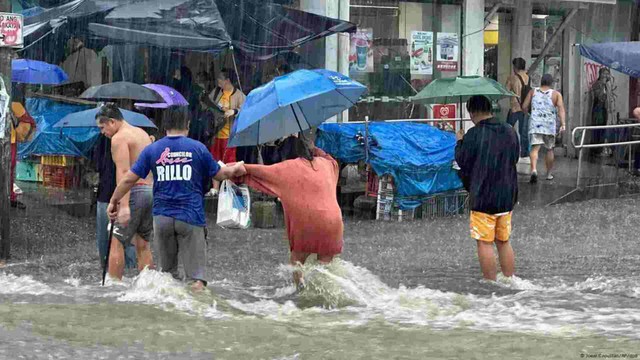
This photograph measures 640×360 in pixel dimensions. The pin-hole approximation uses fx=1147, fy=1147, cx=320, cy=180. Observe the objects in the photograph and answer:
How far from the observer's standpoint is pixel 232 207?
945 cm

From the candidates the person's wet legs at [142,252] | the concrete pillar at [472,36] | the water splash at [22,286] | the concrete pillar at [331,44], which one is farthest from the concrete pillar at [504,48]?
the water splash at [22,286]

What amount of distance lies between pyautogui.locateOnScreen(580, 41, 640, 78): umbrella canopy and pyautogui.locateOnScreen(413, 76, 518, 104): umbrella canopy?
3.16 m

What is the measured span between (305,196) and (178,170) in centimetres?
103

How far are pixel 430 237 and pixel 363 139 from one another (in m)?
2.13

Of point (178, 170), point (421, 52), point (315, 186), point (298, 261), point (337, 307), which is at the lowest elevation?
point (337, 307)

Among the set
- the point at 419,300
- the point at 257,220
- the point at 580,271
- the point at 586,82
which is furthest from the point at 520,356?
the point at 586,82

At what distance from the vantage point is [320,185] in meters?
9.16

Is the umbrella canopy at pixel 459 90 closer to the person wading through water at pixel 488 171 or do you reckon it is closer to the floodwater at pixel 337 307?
the floodwater at pixel 337 307

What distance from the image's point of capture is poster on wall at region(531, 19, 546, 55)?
23.0 meters

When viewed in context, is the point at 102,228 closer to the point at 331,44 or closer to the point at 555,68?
the point at 331,44

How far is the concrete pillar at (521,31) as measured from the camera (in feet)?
74.1

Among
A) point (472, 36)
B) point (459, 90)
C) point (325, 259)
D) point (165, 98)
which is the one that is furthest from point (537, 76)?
point (325, 259)

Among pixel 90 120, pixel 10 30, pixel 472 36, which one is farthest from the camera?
pixel 472 36

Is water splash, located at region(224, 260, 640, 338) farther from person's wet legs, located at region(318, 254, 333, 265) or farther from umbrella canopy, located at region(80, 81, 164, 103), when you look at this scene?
umbrella canopy, located at region(80, 81, 164, 103)
